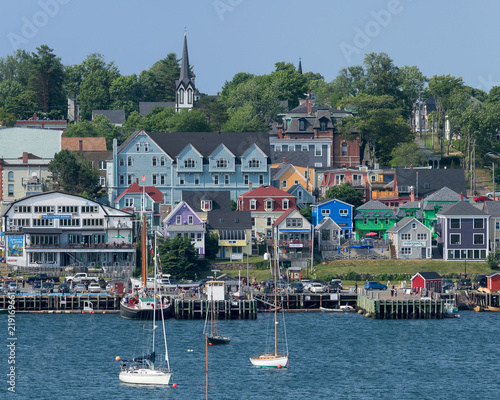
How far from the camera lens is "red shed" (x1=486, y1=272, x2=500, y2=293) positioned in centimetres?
12400

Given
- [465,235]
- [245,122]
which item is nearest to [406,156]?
[245,122]

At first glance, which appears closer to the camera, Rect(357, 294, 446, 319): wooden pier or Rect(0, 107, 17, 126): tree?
Rect(357, 294, 446, 319): wooden pier

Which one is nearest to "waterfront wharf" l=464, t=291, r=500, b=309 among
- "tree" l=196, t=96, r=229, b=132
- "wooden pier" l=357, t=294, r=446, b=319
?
"wooden pier" l=357, t=294, r=446, b=319

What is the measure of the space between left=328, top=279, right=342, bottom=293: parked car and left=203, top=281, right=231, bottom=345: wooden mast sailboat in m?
11.1

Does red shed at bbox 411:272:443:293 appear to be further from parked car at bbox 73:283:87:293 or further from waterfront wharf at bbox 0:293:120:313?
parked car at bbox 73:283:87:293

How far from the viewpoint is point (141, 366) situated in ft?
289

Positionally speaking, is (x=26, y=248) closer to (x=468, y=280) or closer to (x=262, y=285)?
(x=262, y=285)

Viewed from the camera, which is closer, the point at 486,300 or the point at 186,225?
the point at 486,300

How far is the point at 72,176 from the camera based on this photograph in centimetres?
15050

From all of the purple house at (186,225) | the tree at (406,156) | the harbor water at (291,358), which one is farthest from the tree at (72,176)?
the tree at (406,156)

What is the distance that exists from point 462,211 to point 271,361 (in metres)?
49.8

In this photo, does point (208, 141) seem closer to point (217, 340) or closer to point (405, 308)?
point (405, 308)

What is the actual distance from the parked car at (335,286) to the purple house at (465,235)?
15862mm

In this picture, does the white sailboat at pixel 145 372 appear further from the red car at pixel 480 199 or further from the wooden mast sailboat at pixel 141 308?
the red car at pixel 480 199
